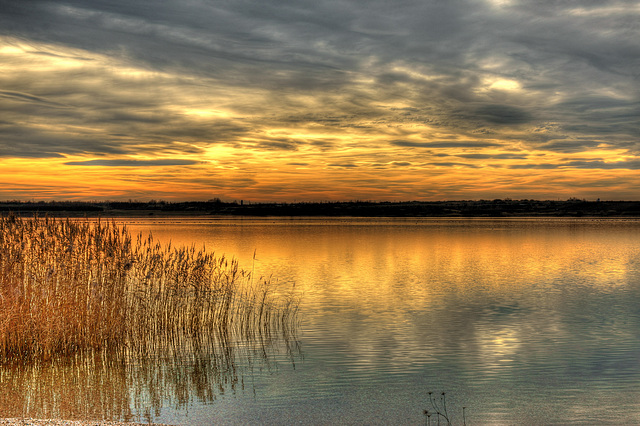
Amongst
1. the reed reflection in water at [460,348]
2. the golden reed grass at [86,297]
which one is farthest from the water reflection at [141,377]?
the reed reflection in water at [460,348]

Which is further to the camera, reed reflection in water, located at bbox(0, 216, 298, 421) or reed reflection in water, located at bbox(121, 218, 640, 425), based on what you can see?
reed reflection in water, located at bbox(0, 216, 298, 421)

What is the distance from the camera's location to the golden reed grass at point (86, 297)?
39.8 feet

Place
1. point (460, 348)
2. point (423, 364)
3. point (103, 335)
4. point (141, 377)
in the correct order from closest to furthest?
1. point (141, 377)
2. point (423, 364)
3. point (103, 335)
4. point (460, 348)

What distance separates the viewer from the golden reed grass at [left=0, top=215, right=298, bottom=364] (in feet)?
39.8

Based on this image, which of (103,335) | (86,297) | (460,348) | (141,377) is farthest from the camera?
(460,348)

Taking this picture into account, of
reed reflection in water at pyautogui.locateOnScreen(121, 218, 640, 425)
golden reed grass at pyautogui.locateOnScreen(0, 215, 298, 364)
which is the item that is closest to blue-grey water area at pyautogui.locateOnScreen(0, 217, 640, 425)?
reed reflection in water at pyautogui.locateOnScreen(121, 218, 640, 425)

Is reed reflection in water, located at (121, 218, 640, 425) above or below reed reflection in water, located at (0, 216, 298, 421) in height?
below

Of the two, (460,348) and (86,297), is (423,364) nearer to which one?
(460,348)

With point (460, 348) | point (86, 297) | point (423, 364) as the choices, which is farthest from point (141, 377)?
point (460, 348)

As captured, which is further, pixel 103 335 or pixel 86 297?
pixel 103 335

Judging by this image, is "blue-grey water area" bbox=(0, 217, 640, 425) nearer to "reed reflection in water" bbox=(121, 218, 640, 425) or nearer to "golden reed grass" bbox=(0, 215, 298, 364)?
"reed reflection in water" bbox=(121, 218, 640, 425)

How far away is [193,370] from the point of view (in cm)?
1225

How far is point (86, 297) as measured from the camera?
42.6 feet

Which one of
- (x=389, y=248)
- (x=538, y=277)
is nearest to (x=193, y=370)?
(x=538, y=277)
